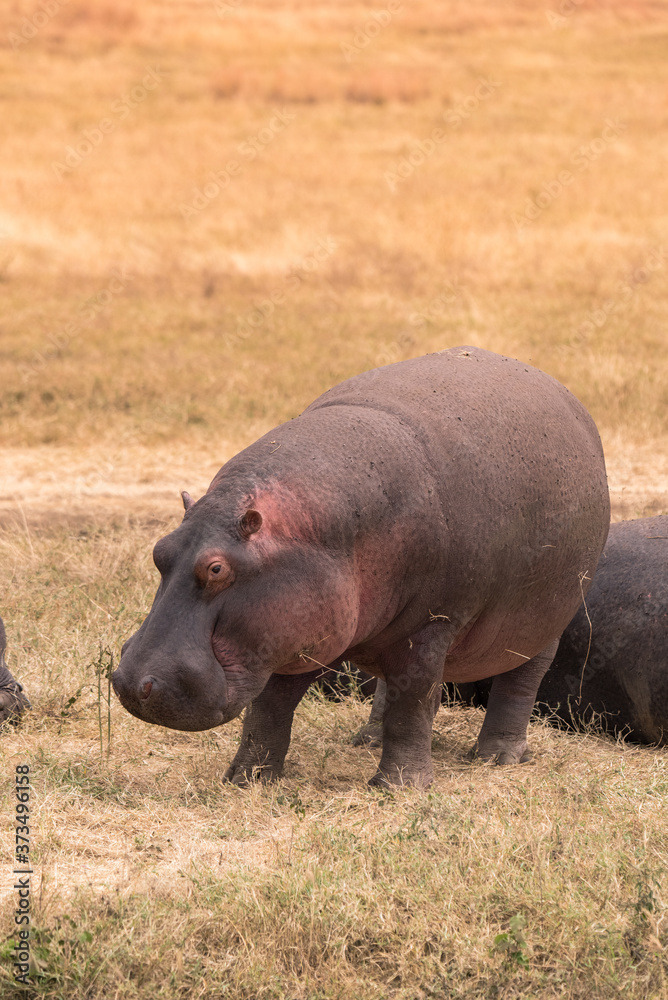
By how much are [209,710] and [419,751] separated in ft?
3.57

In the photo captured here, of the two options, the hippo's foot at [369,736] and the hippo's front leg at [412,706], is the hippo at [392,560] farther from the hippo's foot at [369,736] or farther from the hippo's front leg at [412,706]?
the hippo's foot at [369,736]

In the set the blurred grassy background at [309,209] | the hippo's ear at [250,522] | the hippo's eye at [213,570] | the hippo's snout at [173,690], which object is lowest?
the blurred grassy background at [309,209]

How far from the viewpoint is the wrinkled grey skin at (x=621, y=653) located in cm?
578

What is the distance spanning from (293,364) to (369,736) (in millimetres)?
8668

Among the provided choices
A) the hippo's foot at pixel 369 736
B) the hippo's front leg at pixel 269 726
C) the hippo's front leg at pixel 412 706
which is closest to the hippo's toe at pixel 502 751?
the hippo's foot at pixel 369 736

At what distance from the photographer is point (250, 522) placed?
409 cm

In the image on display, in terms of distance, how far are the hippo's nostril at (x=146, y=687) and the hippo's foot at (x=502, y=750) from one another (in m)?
1.94

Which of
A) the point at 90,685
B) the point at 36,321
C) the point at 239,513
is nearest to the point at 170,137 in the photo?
the point at 36,321

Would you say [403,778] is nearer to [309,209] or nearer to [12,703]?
[12,703]

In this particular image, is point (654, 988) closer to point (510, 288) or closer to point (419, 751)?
point (419, 751)

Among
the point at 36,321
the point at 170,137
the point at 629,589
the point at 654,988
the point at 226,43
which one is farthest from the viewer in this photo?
the point at 226,43

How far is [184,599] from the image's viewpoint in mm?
4105

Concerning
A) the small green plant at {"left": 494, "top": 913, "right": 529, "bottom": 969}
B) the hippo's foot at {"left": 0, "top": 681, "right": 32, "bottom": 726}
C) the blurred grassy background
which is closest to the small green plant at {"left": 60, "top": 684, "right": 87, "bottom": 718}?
the hippo's foot at {"left": 0, "top": 681, "right": 32, "bottom": 726}

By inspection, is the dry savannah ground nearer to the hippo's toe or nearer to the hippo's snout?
the hippo's toe
